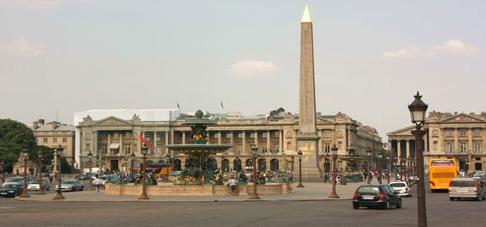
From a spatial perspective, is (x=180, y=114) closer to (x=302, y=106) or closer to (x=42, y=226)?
(x=302, y=106)

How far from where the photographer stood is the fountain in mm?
48375

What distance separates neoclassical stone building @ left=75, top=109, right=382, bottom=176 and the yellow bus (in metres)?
110

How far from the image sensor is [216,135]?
179 m

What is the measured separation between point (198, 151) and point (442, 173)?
20.0 metres

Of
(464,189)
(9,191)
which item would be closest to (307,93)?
(464,189)

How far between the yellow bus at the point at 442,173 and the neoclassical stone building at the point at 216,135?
11023 centimetres

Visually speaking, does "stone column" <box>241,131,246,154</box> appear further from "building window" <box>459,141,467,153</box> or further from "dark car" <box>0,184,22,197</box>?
"dark car" <box>0,184,22,197</box>

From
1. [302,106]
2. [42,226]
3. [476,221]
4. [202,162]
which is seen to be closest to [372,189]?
[476,221]

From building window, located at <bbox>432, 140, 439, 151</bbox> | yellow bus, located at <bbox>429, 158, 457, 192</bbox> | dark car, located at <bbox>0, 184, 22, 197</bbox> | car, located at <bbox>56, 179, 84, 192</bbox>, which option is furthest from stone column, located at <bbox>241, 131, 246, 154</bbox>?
dark car, located at <bbox>0, 184, 22, 197</bbox>

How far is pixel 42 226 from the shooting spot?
2227 centimetres

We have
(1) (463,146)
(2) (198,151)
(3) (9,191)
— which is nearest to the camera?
(2) (198,151)

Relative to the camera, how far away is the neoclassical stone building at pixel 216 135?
172125 millimetres

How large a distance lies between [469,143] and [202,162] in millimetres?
140462

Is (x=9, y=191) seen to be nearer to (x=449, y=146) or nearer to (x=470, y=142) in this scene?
(x=470, y=142)
